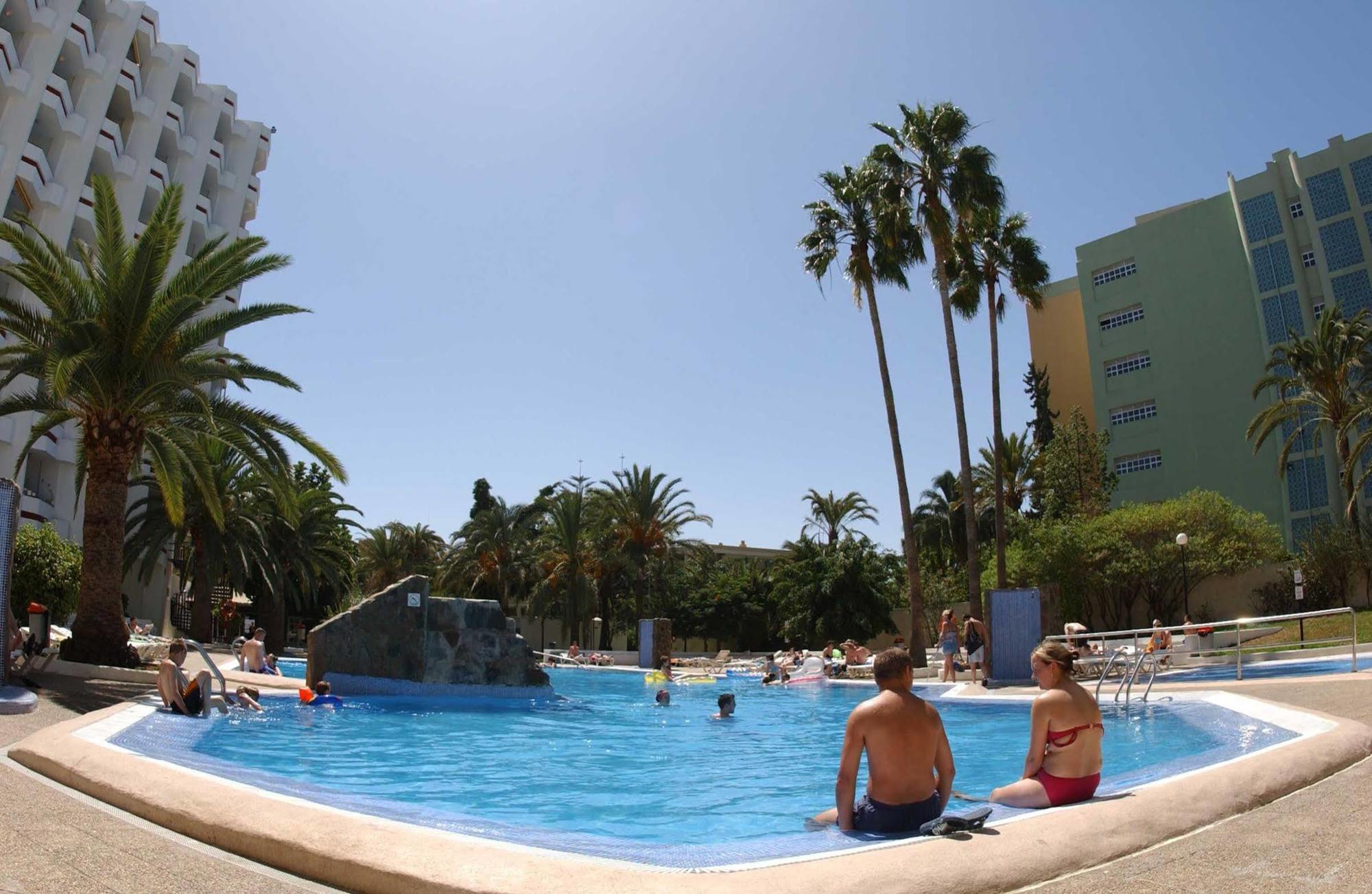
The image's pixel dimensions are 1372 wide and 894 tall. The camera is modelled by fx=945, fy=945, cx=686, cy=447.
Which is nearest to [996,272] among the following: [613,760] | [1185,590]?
[1185,590]

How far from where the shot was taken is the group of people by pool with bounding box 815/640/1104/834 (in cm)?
490

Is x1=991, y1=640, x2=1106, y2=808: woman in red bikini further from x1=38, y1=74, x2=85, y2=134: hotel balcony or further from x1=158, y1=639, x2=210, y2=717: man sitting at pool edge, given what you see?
x1=38, y1=74, x2=85, y2=134: hotel balcony

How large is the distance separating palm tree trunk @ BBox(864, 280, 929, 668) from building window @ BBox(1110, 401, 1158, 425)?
→ 28.1 meters

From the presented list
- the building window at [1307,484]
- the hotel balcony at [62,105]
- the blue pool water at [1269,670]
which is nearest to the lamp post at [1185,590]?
the building window at [1307,484]

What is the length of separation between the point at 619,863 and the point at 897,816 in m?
1.58

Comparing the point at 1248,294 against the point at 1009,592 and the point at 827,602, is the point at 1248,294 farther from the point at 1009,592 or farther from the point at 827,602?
the point at 1009,592

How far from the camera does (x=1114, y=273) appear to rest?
5222cm

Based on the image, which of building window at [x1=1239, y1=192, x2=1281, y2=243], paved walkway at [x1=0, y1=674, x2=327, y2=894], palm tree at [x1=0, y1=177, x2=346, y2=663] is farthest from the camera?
building window at [x1=1239, y1=192, x2=1281, y2=243]

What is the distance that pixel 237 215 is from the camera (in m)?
45.7

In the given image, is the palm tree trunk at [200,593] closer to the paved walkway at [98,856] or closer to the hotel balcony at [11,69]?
the hotel balcony at [11,69]

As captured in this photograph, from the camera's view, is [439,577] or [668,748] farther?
[439,577]

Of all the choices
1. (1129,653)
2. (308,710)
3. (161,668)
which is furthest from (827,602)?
(161,668)

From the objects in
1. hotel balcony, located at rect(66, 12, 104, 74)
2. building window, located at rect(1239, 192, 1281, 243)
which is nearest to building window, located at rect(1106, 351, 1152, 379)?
building window, located at rect(1239, 192, 1281, 243)

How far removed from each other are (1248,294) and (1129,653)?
39526 mm
